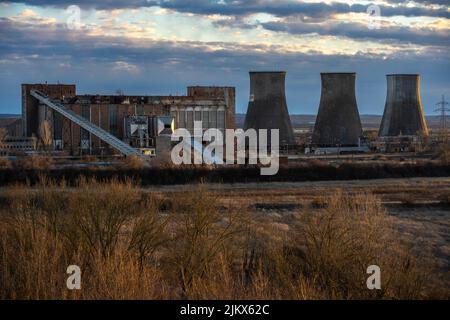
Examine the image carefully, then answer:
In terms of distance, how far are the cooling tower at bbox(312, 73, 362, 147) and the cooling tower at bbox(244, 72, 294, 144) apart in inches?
93.5

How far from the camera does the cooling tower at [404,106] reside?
44.5m

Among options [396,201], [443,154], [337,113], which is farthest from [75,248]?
[337,113]

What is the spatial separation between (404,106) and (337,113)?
193 inches

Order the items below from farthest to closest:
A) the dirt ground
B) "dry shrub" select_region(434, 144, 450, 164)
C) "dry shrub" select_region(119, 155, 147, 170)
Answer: "dry shrub" select_region(434, 144, 450, 164)
"dry shrub" select_region(119, 155, 147, 170)
the dirt ground

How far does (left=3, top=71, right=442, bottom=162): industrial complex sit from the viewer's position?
122ft

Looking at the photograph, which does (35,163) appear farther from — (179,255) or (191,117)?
(179,255)

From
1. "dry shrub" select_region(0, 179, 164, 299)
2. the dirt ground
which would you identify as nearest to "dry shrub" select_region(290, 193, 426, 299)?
the dirt ground

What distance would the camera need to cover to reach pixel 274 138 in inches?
1686

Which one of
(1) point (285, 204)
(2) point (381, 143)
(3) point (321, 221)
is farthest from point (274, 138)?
(3) point (321, 221)

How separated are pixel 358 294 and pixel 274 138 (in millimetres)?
33307

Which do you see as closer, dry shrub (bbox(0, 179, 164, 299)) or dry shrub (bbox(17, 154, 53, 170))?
dry shrub (bbox(0, 179, 164, 299))

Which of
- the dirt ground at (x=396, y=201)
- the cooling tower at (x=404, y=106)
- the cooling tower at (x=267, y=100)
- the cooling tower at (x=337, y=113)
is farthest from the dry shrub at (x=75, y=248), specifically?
the cooling tower at (x=404, y=106)

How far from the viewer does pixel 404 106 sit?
45.0 meters

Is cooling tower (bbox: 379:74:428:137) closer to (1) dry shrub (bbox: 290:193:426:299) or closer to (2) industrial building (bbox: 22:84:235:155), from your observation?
(2) industrial building (bbox: 22:84:235:155)
